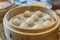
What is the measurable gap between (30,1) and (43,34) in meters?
0.67

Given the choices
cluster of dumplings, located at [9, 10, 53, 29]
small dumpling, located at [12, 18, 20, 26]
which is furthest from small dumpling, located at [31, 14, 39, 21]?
small dumpling, located at [12, 18, 20, 26]

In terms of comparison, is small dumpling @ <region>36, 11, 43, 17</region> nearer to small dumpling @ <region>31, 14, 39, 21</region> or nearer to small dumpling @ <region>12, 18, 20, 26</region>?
small dumpling @ <region>31, 14, 39, 21</region>

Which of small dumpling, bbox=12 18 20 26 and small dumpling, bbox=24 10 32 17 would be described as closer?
small dumpling, bbox=12 18 20 26

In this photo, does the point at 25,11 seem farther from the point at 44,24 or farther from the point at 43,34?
the point at 43,34

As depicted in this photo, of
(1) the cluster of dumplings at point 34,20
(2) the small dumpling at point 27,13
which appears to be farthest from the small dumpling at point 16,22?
(2) the small dumpling at point 27,13

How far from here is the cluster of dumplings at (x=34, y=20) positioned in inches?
39.7

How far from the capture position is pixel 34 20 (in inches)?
43.1

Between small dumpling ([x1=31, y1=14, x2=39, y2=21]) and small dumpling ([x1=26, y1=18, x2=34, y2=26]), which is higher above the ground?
small dumpling ([x1=31, y1=14, x2=39, y2=21])

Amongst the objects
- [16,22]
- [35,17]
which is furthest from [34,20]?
[16,22]

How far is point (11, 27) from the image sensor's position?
94 cm

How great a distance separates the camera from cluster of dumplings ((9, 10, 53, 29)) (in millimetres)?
1008

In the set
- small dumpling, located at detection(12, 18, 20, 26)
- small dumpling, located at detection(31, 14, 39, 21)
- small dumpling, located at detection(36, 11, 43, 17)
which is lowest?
small dumpling, located at detection(12, 18, 20, 26)

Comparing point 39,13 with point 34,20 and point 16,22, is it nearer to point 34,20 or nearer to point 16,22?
point 34,20

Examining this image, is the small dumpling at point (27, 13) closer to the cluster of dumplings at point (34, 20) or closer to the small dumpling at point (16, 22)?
the cluster of dumplings at point (34, 20)
